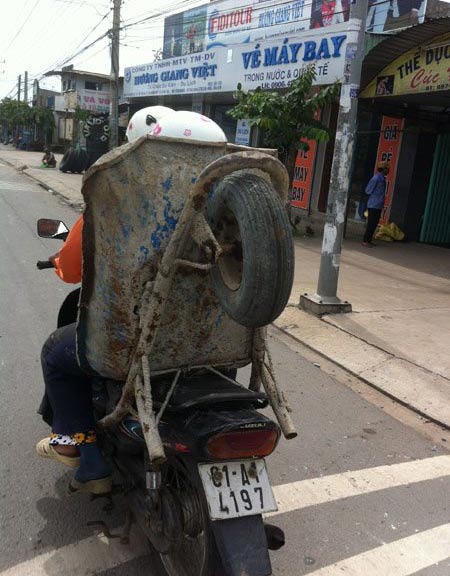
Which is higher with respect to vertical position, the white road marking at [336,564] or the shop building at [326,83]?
the shop building at [326,83]

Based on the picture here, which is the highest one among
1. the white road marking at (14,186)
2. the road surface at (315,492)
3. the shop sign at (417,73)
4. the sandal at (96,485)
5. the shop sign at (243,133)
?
the shop sign at (417,73)

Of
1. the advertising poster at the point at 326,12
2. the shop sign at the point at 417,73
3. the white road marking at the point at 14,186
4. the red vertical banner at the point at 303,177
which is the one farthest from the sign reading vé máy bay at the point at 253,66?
the white road marking at the point at 14,186

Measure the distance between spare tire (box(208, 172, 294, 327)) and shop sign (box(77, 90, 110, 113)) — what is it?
→ 115ft

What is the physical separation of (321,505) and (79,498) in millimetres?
1259

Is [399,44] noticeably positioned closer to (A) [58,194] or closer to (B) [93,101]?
(A) [58,194]

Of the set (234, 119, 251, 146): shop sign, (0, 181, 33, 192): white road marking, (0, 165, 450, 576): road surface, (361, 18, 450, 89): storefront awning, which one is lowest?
(0, 181, 33, 192): white road marking

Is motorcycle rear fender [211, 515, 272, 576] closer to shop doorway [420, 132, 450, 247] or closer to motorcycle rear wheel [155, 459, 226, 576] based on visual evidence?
motorcycle rear wheel [155, 459, 226, 576]

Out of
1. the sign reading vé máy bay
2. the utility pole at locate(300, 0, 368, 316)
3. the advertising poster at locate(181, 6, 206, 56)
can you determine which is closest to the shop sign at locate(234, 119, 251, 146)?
the sign reading vé máy bay

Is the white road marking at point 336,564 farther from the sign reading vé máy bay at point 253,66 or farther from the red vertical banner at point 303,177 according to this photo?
the red vertical banner at point 303,177

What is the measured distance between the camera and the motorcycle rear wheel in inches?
78.7

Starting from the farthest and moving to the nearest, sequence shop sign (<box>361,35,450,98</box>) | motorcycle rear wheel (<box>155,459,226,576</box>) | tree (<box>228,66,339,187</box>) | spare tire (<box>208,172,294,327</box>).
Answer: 1. tree (<box>228,66,339,187</box>)
2. shop sign (<box>361,35,450,98</box>)
3. motorcycle rear wheel (<box>155,459,226,576</box>)
4. spare tire (<box>208,172,294,327</box>)

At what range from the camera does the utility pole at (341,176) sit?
6117 millimetres

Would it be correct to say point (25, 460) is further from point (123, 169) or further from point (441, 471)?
point (441, 471)

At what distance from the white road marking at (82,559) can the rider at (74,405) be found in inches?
9.1
